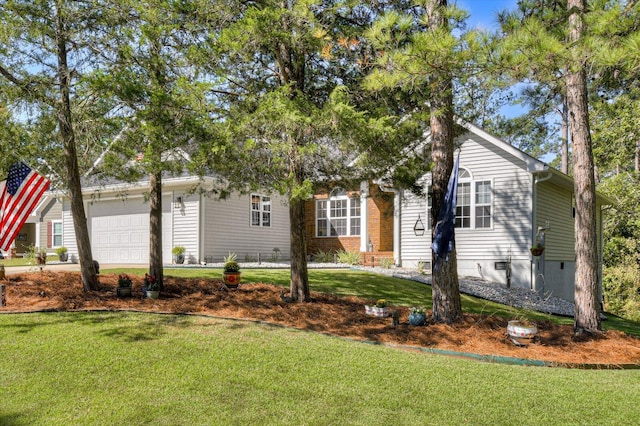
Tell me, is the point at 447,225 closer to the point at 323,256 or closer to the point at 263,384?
the point at 263,384

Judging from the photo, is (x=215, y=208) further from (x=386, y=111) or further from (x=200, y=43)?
(x=386, y=111)

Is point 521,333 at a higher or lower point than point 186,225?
lower

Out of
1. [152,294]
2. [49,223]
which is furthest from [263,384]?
[49,223]

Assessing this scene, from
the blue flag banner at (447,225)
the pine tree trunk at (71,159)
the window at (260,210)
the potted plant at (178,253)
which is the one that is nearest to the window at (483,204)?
the blue flag banner at (447,225)

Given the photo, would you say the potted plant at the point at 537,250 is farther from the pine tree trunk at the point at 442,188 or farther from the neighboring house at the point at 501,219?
the pine tree trunk at the point at 442,188

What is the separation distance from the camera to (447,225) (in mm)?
7961

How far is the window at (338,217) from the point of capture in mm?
19406

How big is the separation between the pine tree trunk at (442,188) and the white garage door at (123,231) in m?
12.2

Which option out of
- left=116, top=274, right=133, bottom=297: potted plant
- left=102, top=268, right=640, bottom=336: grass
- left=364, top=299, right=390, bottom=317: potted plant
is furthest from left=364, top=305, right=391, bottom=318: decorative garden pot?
left=116, top=274, right=133, bottom=297: potted plant

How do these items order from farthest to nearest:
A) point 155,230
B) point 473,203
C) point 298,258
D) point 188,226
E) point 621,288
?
point 621,288, point 188,226, point 473,203, point 155,230, point 298,258

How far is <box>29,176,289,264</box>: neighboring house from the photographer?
17250 millimetres

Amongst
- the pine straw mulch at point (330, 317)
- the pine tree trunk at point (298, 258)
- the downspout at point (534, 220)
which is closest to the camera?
the pine straw mulch at point (330, 317)

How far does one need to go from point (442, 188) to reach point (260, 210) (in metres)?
12.1

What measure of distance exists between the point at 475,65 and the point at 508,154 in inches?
353
